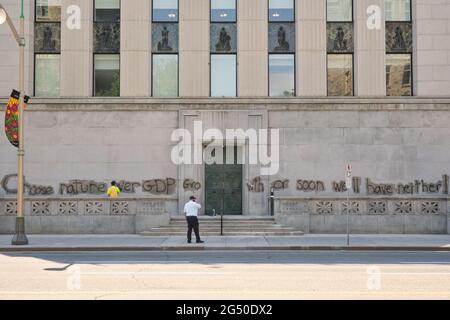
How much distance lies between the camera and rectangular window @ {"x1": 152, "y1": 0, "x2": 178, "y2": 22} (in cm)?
2983

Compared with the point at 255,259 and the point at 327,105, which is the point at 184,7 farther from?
the point at 255,259

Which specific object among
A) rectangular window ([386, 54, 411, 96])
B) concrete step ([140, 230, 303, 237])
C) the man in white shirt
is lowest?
concrete step ([140, 230, 303, 237])

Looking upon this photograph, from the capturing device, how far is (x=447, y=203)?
26.1 metres

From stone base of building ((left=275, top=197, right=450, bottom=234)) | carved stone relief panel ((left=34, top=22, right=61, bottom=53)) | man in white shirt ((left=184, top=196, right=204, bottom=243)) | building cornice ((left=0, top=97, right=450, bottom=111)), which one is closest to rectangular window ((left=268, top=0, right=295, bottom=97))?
building cornice ((left=0, top=97, right=450, bottom=111))

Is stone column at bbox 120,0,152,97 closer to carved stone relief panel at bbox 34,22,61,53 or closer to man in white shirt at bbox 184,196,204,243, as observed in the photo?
carved stone relief panel at bbox 34,22,61,53

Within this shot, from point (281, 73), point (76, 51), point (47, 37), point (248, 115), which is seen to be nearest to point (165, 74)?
point (76, 51)

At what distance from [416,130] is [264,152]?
26.6 feet

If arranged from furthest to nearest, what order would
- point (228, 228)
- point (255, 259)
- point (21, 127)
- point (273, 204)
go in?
point (273, 204) < point (228, 228) < point (21, 127) < point (255, 259)

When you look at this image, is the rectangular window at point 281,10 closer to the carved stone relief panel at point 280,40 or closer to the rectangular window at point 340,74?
the carved stone relief panel at point 280,40

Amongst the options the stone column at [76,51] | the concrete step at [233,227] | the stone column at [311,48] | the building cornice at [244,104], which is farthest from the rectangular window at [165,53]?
the concrete step at [233,227]

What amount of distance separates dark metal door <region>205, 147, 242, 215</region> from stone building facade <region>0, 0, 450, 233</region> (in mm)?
55

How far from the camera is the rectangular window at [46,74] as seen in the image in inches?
1170

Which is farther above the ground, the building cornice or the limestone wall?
the building cornice

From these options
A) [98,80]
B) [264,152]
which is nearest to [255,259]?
[264,152]
